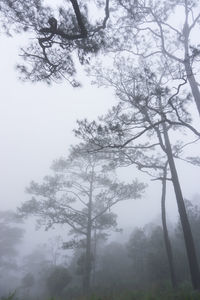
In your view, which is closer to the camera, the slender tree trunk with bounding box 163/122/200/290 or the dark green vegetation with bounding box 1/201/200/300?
the slender tree trunk with bounding box 163/122/200/290

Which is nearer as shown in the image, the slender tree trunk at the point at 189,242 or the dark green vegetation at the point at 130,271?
the slender tree trunk at the point at 189,242

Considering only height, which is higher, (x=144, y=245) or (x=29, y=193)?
(x=29, y=193)

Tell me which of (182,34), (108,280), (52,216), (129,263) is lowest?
(108,280)

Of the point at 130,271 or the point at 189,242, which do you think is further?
the point at 130,271

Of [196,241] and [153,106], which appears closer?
[153,106]

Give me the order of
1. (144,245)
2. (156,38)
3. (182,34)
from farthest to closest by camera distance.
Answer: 1. (144,245)
2. (156,38)
3. (182,34)

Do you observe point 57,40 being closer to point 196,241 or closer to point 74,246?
point 74,246

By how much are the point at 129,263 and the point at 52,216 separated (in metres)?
17.6

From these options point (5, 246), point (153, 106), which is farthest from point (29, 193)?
point (5, 246)

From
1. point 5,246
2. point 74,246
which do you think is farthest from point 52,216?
point 5,246

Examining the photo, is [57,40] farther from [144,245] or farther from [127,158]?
[144,245]

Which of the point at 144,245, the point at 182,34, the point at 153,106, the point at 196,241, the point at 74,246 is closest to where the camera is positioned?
the point at 153,106

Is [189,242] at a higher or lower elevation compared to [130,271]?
higher

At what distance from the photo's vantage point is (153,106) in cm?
765
